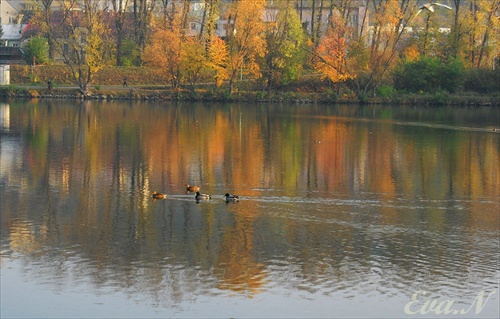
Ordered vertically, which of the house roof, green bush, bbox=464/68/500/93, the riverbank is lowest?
the riverbank

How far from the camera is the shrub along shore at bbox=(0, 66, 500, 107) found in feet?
256

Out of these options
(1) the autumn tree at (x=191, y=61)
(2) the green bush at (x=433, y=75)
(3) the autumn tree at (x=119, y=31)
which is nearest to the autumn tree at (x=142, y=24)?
(3) the autumn tree at (x=119, y=31)

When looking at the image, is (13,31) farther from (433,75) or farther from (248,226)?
(248,226)

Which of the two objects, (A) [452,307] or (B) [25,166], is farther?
(B) [25,166]

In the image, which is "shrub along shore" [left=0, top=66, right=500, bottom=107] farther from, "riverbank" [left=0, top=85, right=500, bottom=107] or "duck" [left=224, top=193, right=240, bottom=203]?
"duck" [left=224, top=193, right=240, bottom=203]

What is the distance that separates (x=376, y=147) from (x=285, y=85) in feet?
127

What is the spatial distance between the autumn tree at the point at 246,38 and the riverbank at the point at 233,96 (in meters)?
1.95

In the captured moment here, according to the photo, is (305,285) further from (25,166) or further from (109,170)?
(25,166)

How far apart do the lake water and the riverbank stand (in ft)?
99.7

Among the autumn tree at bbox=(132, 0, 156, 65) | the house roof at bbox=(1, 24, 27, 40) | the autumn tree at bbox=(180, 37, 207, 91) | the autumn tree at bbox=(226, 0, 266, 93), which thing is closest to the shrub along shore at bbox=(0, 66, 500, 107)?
the autumn tree at bbox=(180, 37, 207, 91)

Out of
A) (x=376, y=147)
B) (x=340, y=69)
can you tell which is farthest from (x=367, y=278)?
(x=340, y=69)

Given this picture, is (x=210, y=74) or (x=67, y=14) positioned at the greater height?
(x=67, y=14)

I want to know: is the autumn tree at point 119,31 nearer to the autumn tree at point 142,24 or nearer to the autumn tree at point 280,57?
the autumn tree at point 142,24

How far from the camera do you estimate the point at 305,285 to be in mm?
19922
